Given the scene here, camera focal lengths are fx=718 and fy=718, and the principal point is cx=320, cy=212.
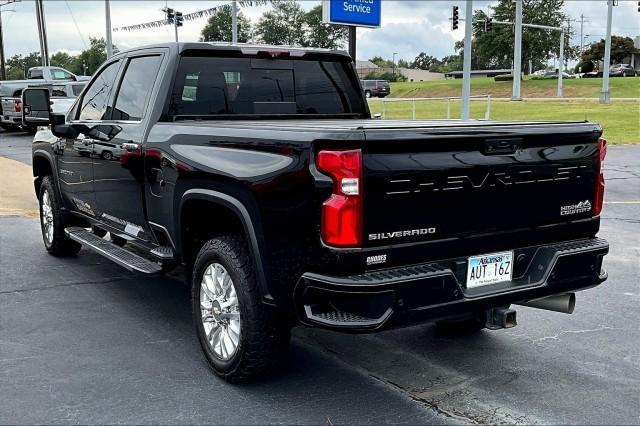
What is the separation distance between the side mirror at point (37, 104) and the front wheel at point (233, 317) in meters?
3.14

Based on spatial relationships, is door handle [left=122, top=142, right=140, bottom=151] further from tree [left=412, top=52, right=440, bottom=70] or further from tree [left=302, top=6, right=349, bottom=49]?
tree [left=412, top=52, right=440, bottom=70]

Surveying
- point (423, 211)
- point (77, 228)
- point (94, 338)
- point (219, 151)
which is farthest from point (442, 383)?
point (77, 228)

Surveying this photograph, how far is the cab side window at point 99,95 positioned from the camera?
6004mm

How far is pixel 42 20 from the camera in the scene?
147ft

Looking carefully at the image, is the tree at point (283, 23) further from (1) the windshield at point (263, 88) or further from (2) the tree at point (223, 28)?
(1) the windshield at point (263, 88)

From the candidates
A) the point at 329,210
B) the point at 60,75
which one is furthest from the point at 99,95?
the point at 60,75

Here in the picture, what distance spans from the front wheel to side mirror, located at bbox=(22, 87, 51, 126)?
314 cm

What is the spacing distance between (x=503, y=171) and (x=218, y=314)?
6.03ft

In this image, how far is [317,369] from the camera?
14.7 feet

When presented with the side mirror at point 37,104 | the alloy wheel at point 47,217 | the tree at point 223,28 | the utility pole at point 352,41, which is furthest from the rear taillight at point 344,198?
the tree at point 223,28

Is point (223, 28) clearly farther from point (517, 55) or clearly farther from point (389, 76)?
point (517, 55)

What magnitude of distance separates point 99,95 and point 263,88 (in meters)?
1.61

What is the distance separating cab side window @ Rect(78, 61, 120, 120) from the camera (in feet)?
19.7

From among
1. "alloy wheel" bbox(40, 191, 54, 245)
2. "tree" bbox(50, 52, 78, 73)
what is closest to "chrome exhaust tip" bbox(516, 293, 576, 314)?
"alloy wheel" bbox(40, 191, 54, 245)
